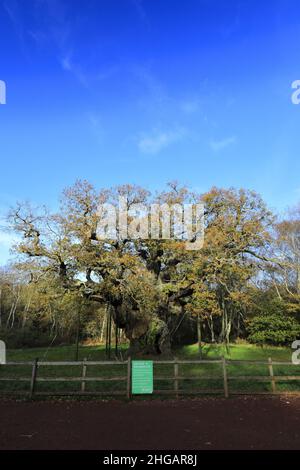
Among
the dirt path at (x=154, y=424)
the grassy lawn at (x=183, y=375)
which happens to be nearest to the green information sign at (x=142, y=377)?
the grassy lawn at (x=183, y=375)

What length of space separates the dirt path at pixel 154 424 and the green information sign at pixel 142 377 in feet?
1.31

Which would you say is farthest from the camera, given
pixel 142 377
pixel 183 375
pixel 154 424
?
pixel 183 375

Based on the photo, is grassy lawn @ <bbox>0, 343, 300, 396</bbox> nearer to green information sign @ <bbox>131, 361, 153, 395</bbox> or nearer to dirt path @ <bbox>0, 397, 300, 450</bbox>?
green information sign @ <bbox>131, 361, 153, 395</bbox>

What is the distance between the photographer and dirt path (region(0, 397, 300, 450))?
650 cm

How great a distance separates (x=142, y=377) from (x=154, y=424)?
10.4 feet

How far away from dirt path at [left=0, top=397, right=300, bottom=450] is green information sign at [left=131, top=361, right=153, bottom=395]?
40 cm

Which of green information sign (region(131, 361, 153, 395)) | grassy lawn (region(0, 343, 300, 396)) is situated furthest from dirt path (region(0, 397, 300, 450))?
grassy lawn (region(0, 343, 300, 396))

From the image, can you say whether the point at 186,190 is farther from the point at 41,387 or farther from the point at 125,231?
the point at 41,387

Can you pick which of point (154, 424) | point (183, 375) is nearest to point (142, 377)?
point (154, 424)

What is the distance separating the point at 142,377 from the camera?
11.1m

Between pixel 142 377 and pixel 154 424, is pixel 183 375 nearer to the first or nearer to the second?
pixel 142 377

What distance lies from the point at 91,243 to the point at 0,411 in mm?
12349

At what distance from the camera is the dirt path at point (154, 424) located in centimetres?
650
